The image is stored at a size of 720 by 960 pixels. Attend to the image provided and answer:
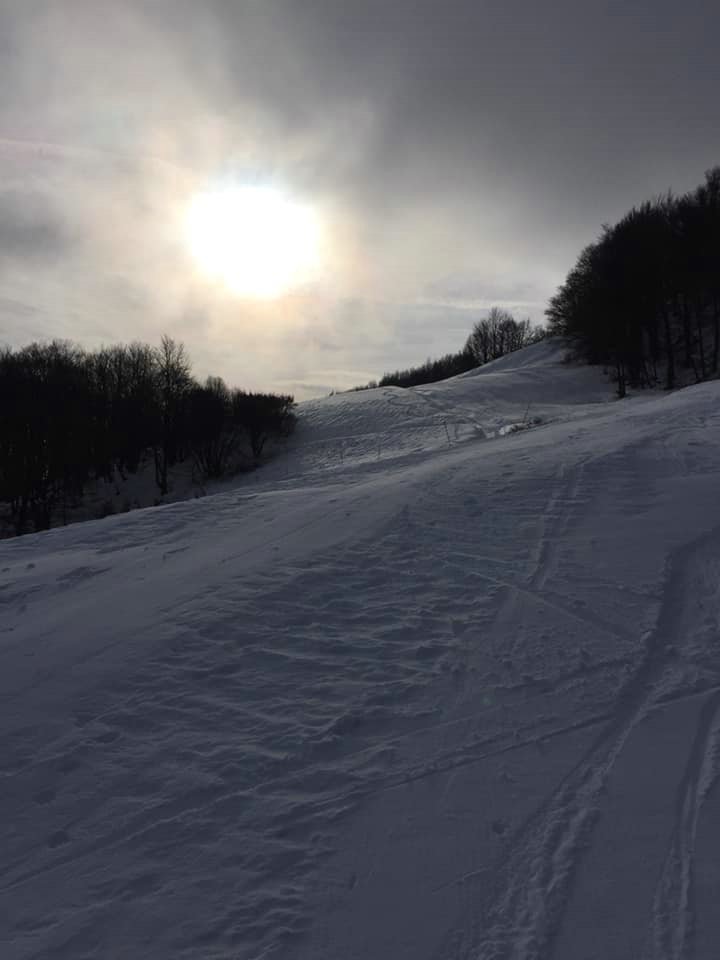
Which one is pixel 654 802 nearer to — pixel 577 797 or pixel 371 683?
pixel 577 797

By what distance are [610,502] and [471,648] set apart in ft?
14.5

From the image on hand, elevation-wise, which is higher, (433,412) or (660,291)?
(660,291)

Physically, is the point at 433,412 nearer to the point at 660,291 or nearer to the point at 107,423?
the point at 660,291

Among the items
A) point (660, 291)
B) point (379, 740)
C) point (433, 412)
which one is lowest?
point (379, 740)

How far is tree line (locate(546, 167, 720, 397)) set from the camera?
98.8ft

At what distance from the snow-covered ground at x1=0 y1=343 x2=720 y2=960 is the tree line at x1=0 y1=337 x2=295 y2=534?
75.8ft

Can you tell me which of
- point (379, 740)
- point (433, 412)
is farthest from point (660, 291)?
point (379, 740)

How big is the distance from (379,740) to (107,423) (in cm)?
3674

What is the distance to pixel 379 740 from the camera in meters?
4.16

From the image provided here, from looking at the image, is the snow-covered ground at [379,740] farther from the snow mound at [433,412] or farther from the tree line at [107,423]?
the tree line at [107,423]

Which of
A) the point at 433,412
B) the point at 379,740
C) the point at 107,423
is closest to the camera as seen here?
the point at 379,740

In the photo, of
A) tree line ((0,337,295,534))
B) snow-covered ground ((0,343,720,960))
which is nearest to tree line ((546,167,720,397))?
tree line ((0,337,295,534))

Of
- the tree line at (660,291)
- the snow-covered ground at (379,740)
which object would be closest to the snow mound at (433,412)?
the tree line at (660,291)

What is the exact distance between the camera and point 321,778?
12.6 ft
